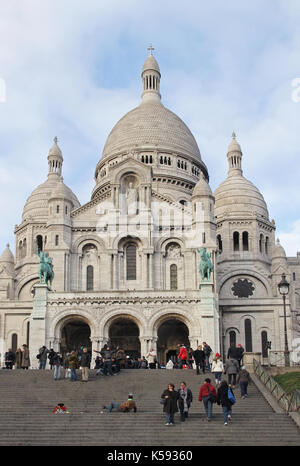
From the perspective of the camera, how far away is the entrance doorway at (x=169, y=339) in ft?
169

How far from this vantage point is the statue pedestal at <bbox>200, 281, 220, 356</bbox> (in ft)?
149

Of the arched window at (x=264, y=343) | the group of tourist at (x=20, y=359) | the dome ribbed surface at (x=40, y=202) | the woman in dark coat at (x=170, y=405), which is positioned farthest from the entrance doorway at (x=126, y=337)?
the woman in dark coat at (x=170, y=405)

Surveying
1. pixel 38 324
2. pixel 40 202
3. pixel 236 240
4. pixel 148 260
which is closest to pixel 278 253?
pixel 236 240

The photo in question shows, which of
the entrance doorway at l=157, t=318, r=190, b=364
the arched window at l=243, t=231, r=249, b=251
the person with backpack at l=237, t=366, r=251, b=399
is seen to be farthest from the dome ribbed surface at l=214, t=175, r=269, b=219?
the person with backpack at l=237, t=366, r=251, b=399

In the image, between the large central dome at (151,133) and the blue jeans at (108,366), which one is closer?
the blue jeans at (108,366)

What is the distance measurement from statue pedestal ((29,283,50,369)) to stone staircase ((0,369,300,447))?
15.1 metres

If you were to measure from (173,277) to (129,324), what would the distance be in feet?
17.9

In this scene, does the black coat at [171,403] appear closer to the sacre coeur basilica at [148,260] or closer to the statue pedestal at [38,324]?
the sacre coeur basilica at [148,260]

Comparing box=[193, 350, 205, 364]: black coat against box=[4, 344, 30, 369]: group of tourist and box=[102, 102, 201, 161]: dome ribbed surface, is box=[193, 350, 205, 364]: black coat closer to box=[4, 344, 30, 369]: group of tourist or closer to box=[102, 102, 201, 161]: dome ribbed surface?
box=[4, 344, 30, 369]: group of tourist

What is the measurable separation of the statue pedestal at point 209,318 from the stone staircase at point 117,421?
1446 cm

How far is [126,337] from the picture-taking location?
2019 inches
